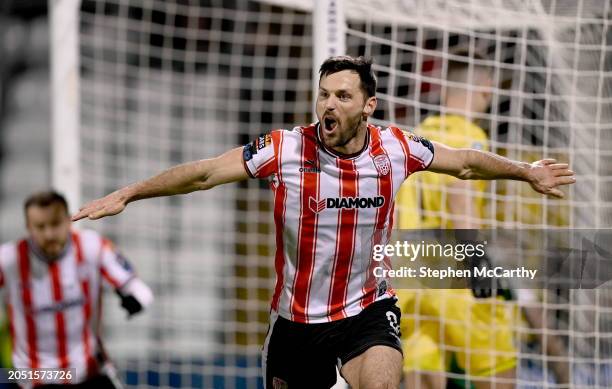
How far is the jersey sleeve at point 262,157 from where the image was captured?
484 centimetres

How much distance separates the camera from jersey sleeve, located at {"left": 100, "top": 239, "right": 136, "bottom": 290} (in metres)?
6.18

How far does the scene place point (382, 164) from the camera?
4926mm

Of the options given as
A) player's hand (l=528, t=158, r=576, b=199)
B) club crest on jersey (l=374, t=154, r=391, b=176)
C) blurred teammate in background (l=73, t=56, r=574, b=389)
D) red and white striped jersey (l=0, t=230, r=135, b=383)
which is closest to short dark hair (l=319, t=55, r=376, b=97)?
blurred teammate in background (l=73, t=56, r=574, b=389)

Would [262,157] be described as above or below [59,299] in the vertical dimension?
above

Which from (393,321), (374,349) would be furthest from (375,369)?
(393,321)

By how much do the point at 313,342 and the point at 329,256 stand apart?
1.27 feet

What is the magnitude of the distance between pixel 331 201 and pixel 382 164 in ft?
0.92

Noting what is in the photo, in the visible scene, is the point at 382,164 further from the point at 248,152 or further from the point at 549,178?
the point at 549,178

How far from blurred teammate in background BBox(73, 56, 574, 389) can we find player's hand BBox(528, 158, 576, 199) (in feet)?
0.04

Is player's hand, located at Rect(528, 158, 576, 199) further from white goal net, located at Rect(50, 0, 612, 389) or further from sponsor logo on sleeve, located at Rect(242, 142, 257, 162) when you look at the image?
white goal net, located at Rect(50, 0, 612, 389)

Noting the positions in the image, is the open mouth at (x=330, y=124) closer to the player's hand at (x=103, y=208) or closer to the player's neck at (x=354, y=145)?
the player's neck at (x=354, y=145)

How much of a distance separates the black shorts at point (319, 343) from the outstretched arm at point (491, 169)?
0.67m

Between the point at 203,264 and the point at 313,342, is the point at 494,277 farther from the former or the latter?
the point at 203,264

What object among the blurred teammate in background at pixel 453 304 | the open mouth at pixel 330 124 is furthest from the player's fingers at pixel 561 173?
the blurred teammate in background at pixel 453 304
